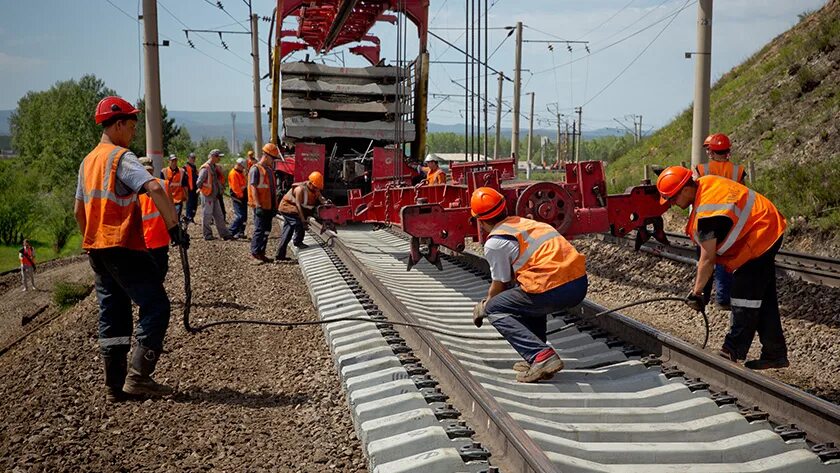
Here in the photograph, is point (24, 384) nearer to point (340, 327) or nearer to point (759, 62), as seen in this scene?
point (340, 327)

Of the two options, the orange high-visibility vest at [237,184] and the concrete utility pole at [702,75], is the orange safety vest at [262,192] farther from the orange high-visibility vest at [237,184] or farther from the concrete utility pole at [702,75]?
the concrete utility pole at [702,75]

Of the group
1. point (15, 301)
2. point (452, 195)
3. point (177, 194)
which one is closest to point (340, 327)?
point (452, 195)

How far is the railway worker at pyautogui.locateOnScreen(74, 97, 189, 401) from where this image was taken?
460 centimetres

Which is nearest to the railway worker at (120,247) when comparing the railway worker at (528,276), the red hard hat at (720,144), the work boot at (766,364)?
the railway worker at (528,276)

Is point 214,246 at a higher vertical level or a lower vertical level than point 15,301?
higher

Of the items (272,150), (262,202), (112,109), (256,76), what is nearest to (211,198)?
(272,150)

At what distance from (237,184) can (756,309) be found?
35.8ft

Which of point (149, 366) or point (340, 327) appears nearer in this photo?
point (149, 366)

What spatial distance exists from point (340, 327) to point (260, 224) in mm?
5190

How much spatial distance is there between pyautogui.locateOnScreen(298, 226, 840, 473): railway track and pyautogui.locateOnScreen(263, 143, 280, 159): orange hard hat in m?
7.56

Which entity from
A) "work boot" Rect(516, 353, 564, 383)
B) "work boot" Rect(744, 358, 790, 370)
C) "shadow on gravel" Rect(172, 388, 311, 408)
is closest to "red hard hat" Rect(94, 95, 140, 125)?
"shadow on gravel" Rect(172, 388, 311, 408)

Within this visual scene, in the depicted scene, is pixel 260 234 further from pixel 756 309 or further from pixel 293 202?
pixel 756 309

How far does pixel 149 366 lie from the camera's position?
4.78 metres

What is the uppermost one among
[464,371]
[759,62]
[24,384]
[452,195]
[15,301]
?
[759,62]
